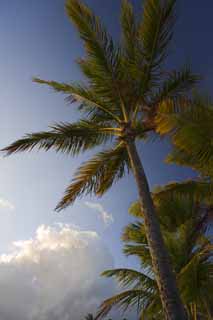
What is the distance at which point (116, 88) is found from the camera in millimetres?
5898

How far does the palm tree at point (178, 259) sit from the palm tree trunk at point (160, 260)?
161 centimetres

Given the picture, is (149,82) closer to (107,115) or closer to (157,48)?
(157,48)

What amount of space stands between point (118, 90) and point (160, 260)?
162 inches

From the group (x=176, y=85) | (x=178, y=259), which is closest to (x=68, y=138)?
(x=176, y=85)

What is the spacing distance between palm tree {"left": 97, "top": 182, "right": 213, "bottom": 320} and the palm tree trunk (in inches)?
63.4

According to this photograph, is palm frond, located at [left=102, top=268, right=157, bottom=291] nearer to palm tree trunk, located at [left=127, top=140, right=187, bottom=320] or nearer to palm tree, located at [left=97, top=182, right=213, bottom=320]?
palm tree, located at [left=97, top=182, right=213, bottom=320]

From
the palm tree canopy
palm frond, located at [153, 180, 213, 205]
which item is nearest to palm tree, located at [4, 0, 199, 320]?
the palm tree canopy

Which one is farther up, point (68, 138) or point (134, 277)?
point (68, 138)

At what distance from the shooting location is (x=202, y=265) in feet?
20.7

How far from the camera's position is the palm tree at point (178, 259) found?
5980 millimetres

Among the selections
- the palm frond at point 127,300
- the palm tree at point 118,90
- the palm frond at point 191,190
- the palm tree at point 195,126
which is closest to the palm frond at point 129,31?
the palm tree at point 118,90

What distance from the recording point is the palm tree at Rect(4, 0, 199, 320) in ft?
17.9

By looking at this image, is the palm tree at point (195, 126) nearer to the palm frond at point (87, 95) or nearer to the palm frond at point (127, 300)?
the palm frond at point (87, 95)

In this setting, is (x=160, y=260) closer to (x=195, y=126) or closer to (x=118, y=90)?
(x=195, y=126)
